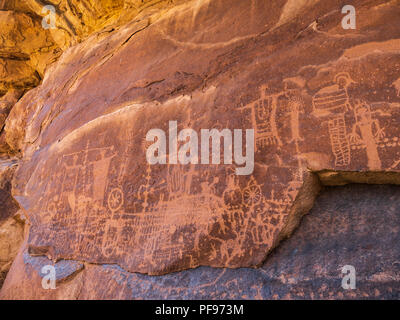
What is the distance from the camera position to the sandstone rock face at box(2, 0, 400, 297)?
2020 mm

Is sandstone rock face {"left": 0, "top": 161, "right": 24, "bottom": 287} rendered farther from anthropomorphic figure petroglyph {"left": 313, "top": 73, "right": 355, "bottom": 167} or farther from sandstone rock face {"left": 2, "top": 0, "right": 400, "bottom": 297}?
anthropomorphic figure petroglyph {"left": 313, "top": 73, "right": 355, "bottom": 167}

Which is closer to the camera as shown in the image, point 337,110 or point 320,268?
point 320,268

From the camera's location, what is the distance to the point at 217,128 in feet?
7.98

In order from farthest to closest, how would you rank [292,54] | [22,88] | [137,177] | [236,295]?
1. [22,88]
2. [137,177]
3. [292,54]
4. [236,295]

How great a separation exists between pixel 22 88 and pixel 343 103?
211 inches

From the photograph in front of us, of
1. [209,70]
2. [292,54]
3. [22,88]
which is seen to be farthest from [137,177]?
[22,88]

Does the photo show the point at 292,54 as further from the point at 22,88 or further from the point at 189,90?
the point at 22,88

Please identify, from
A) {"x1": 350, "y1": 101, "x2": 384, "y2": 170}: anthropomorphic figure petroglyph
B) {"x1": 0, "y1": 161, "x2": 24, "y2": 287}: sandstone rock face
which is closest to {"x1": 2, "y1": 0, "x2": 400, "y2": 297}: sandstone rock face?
{"x1": 350, "y1": 101, "x2": 384, "y2": 170}: anthropomorphic figure petroglyph

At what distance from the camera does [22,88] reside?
5727mm

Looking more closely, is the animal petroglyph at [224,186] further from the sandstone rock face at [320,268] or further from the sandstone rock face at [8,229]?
the sandstone rock face at [8,229]

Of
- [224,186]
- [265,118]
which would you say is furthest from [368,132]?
[224,186]

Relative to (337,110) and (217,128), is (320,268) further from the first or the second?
(217,128)

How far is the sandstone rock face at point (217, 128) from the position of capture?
202 centimetres

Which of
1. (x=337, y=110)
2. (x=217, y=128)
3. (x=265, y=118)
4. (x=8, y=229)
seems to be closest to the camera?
(x=337, y=110)
